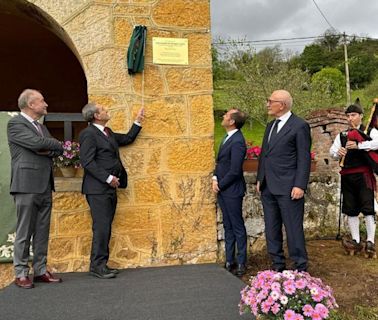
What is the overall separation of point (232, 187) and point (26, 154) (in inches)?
76.3

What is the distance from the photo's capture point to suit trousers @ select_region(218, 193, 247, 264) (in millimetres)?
4176

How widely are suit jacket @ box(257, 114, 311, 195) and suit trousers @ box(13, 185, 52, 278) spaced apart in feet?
6.63

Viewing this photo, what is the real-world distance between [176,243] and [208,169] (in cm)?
85

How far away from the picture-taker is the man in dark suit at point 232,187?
13.6 ft

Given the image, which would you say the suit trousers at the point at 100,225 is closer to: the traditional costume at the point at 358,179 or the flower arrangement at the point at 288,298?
the flower arrangement at the point at 288,298

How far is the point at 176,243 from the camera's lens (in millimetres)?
4438

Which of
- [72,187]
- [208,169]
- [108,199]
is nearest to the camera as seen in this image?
[108,199]

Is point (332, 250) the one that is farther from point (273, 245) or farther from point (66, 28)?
point (66, 28)

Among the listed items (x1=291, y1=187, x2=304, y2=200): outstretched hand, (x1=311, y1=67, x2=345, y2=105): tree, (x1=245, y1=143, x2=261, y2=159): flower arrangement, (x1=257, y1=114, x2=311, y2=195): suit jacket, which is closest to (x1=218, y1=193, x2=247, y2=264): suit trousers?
(x1=257, y1=114, x2=311, y2=195): suit jacket

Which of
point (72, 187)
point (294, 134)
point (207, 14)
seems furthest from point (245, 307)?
point (207, 14)

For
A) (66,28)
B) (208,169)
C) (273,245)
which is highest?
(66,28)

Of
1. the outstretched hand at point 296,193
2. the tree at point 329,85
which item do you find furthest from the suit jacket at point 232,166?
the tree at point 329,85

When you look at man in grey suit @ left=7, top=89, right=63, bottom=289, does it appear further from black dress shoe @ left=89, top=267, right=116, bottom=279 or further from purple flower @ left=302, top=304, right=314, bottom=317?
purple flower @ left=302, top=304, right=314, bottom=317

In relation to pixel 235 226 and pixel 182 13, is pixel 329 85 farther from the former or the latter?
pixel 235 226
